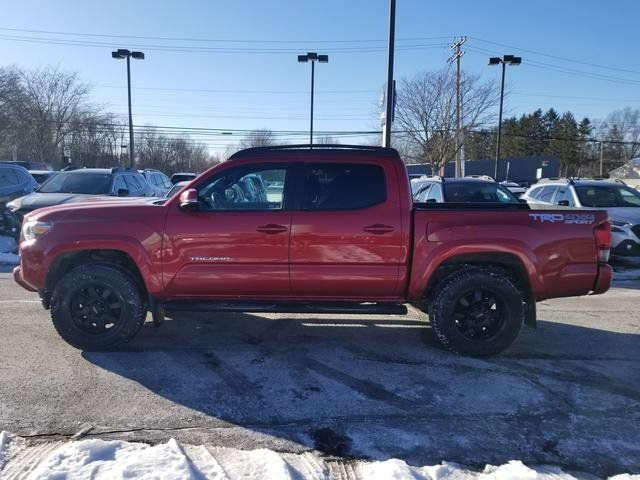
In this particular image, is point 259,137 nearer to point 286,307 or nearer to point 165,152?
point 165,152

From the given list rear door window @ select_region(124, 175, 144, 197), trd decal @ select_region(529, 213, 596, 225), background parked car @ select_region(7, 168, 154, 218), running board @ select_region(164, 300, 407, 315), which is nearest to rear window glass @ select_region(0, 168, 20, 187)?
background parked car @ select_region(7, 168, 154, 218)

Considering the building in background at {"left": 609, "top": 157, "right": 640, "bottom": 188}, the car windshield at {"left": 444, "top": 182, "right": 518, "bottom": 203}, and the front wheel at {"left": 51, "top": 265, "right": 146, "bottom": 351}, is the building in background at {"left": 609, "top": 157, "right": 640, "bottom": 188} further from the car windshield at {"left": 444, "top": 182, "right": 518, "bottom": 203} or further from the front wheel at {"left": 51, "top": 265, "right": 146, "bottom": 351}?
the front wheel at {"left": 51, "top": 265, "right": 146, "bottom": 351}

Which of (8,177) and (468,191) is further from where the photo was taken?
(8,177)

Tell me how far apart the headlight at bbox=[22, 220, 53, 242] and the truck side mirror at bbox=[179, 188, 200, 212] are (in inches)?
52.4

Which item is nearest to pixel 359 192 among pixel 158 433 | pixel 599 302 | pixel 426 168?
pixel 158 433

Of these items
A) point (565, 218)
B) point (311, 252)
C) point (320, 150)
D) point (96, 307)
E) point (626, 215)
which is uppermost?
point (320, 150)

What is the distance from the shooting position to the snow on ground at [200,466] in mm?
2816

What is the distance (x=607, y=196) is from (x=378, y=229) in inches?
354

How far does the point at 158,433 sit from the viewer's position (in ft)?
11.0

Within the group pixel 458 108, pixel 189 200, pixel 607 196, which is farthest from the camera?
pixel 458 108

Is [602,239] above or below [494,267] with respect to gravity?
above

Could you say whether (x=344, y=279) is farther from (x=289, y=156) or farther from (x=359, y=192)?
(x=289, y=156)

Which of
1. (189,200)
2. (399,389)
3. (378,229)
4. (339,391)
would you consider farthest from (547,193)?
(189,200)

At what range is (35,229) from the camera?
15.8ft
